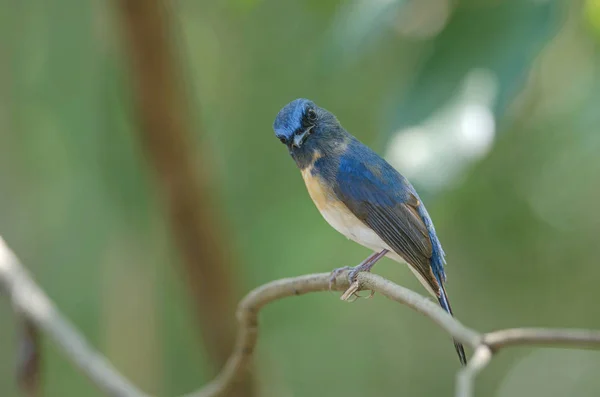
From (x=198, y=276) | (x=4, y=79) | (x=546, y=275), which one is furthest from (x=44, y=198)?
(x=546, y=275)

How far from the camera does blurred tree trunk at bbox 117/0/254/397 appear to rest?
3.82 m

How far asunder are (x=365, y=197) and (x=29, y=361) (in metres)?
1.23

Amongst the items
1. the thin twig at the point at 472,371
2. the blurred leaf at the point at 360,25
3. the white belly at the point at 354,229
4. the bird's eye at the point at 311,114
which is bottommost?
the thin twig at the point at 472,371

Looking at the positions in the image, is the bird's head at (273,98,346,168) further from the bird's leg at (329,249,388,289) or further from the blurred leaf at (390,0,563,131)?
the blurred leaf at (390,0,563,131)

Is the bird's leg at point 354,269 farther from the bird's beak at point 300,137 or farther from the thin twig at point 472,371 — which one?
the thin twig at point 472,371

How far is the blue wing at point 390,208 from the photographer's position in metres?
2.10

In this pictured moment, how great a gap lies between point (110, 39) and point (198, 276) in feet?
4.97

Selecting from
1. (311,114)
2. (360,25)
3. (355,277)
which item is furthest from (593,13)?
(355,277)

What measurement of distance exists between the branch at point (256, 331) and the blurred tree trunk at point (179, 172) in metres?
1.14

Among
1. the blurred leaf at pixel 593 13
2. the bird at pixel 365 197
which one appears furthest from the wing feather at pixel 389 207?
the blurred leaf at pixel 593 13

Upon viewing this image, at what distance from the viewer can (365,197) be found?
89.2 inches

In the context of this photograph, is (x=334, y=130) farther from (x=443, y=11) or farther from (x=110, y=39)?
(x=110, y=39)

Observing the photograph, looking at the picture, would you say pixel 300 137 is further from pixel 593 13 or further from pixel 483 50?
pixel 593 13

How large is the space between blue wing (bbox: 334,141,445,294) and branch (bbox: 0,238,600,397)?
25 centimetres
